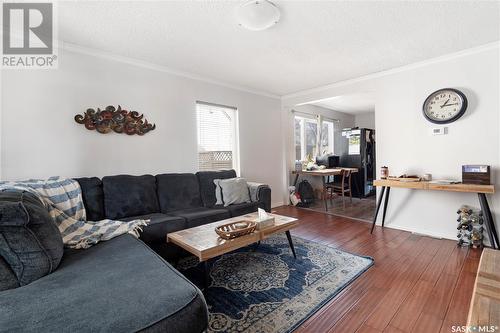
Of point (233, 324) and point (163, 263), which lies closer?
point (163, 263)

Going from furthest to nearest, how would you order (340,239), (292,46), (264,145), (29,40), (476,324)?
1. (264,145)
2. (340,239)
3. (292,46)
4. (29,40)
5. (476,324)

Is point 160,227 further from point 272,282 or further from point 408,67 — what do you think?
point 408,67

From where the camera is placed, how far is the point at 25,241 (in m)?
1.26

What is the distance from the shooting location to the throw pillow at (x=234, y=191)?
10.4 ft

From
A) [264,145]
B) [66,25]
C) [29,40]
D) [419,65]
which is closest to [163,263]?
[66,25]

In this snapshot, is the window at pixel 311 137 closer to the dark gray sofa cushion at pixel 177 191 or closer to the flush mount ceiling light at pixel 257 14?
the dark gray sofa cushion at pixel 177 191

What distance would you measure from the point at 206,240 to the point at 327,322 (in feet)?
3.39

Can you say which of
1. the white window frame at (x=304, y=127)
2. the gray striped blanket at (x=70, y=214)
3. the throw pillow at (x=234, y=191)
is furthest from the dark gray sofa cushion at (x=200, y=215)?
the white window frame at (x=304, y=127)

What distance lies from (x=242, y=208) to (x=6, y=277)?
2.19 meters

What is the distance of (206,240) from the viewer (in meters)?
1.91

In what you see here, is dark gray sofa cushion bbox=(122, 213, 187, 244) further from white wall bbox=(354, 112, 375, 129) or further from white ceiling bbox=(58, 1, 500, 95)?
white wall bbox=(354, 112, 375, 129)

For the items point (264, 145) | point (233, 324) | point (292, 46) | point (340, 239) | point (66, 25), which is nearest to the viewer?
point (233, 324)

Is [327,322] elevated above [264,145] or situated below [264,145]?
below

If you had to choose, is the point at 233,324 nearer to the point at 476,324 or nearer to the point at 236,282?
the point at 236,282
